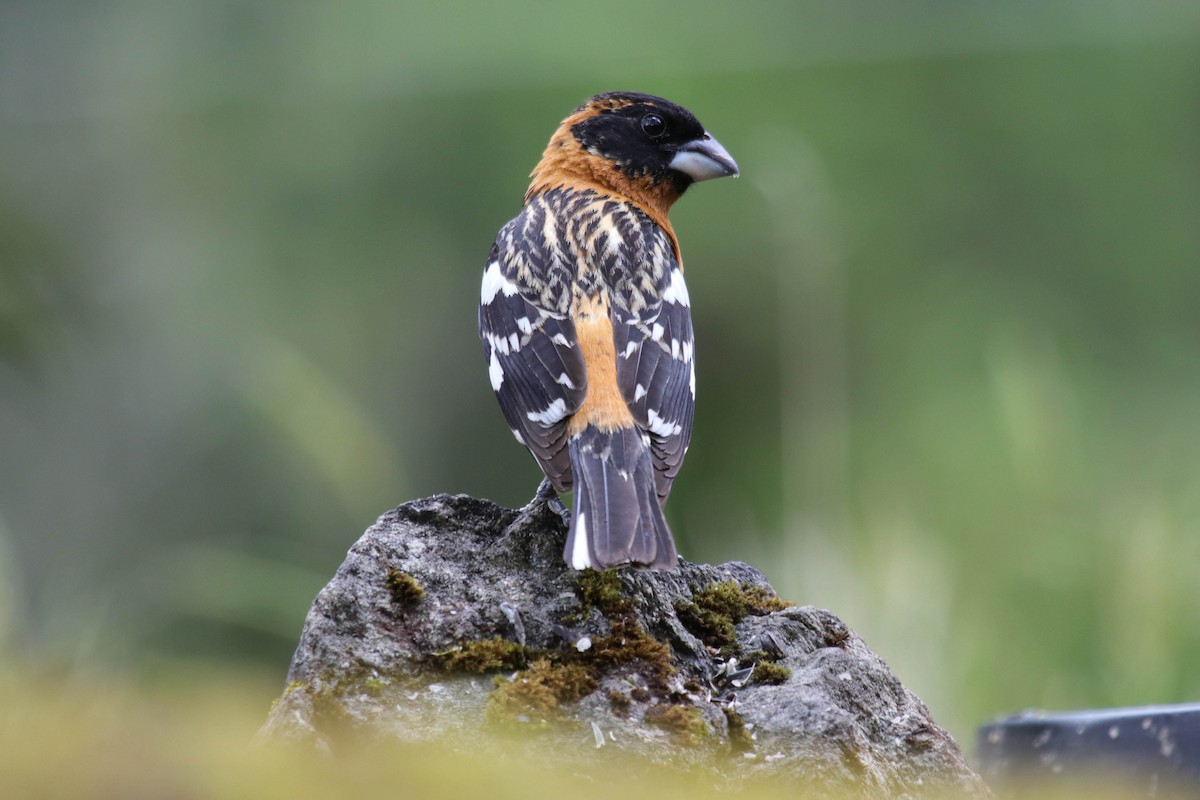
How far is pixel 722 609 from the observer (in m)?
2.82

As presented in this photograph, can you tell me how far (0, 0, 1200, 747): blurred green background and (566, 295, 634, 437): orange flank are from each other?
2804 millimetres

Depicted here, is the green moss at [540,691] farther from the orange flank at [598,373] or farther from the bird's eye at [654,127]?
the bird's eye at [654,127]

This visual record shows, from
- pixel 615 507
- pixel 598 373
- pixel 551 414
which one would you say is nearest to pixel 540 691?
pixel 615 507

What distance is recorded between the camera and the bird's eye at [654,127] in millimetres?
4355

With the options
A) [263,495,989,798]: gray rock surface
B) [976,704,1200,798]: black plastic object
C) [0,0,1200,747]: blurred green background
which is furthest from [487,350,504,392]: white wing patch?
[0,0,1200,747]: blurred green background

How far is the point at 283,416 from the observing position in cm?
525

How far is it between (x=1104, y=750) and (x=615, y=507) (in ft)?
4.08

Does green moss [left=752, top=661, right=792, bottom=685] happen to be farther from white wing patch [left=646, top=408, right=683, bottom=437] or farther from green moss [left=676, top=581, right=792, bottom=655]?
white wing patch [left=646, top=408, right=683, bottom=437]

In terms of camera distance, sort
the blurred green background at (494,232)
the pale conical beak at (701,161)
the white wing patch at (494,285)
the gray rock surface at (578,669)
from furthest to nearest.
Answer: the blurred green background at (494,232) → the pale conical beak at (701,161) → the white wing patch at (494,285) → the gray rock surface at (578,669)

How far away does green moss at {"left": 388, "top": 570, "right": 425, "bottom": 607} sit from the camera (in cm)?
252

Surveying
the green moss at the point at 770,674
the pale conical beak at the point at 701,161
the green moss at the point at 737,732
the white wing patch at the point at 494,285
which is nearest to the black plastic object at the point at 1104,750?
the green moss at the point at 770,674

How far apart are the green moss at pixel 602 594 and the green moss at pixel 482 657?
0.17m

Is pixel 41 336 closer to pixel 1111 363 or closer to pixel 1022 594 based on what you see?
pixel 1022 594

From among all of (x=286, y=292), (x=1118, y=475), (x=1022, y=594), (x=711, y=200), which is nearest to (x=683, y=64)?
(x=711, y=200)
